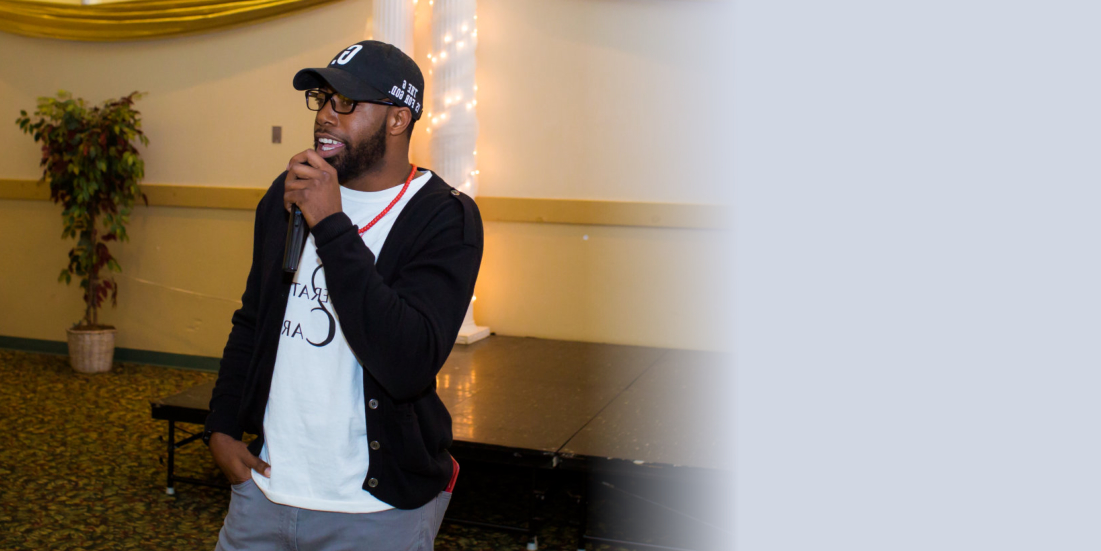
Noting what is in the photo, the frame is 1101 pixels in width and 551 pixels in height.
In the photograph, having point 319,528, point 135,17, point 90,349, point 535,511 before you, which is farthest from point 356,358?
point 135,17

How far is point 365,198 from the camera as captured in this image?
1368 millimetres

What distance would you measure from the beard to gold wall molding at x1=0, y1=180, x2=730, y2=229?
308 centimetres

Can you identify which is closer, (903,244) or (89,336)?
(903,244)

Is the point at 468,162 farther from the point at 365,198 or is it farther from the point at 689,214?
the point at 365,198

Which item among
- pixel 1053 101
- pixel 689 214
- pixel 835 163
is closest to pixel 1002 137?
pixel 1053 101

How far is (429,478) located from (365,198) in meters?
0.43

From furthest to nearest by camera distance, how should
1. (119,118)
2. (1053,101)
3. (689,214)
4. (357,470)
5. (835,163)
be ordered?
(119,118), (689,214), (357,470), (835,163), (1053,101)

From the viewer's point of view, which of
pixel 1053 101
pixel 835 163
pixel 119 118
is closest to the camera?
pixel 1053 101

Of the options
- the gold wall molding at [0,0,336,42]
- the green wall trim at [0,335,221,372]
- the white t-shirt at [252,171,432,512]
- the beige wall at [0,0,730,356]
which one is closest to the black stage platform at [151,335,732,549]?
the beige wall at [0,0,730,356]

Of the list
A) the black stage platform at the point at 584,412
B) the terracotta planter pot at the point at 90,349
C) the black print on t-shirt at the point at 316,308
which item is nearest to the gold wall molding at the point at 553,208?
the black stage platform at the point at 584,412

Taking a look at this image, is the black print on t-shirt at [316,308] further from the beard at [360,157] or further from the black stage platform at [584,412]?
the black stage platform at [584,412]

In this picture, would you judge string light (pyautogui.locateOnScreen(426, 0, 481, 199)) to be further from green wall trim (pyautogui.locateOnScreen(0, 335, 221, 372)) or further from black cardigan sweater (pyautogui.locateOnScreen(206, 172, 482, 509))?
black cardigan sweater (pyautogui.locateOnScreen(206, 172, 482, 509))

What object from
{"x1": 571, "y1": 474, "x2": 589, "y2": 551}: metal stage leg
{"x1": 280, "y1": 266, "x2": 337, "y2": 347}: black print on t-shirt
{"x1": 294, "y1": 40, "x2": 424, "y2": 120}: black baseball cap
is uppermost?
{"x1": 294, "y1": 40, "x2": 424, "y2": 120}: black baseball cap

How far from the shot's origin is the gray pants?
1.29 metres
